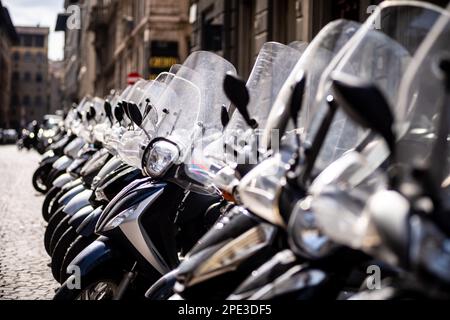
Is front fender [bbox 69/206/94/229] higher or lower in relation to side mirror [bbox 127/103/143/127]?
lower

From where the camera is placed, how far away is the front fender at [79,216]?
518cm

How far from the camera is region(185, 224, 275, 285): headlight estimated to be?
2.62m

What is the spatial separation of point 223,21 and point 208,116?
36.9 ft

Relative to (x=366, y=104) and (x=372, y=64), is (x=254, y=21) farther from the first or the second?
(x=366, y=104)

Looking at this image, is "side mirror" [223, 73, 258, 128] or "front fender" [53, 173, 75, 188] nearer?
"side mirror" [223, 73, 258, 128]

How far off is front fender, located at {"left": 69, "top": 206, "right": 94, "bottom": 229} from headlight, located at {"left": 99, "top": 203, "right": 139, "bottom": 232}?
1166 millimetres

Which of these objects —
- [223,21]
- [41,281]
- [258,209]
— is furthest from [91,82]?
[258,209]

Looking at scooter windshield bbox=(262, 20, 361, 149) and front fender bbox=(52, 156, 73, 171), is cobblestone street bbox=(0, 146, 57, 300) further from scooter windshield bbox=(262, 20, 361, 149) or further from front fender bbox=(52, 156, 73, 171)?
scooter windshield bbox=(262, 20, 361, 149)

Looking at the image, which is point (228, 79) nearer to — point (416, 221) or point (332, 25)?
point (332, 25)

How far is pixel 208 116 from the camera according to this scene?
14.1 ft

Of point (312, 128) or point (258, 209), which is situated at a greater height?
point (312, 128)

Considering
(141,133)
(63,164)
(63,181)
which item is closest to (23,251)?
(63,181)

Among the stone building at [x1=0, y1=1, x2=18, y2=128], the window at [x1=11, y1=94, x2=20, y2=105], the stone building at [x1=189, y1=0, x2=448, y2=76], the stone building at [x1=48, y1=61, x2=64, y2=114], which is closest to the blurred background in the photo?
the stone building at [x1=189, y1=0, x2=448, y2=76]

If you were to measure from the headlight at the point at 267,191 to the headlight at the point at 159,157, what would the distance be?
1.46m
